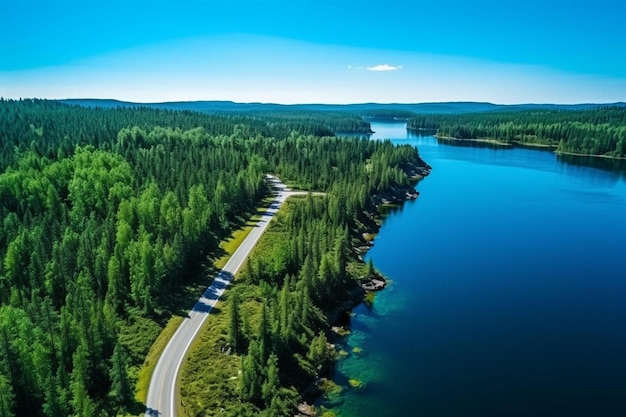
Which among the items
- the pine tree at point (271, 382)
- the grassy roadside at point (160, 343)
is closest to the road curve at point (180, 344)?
the grassy roadside at point (160, 343)

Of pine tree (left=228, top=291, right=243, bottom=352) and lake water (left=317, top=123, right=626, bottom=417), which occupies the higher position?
pine tree (left=228, top=291, right=243, bottom=352)

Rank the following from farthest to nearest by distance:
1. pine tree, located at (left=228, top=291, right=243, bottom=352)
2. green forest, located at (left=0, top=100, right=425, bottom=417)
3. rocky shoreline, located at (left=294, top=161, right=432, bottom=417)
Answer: pine tree, located at (left=228, top=291, right=243, bottom=352)
rocky shoreline, located at (left=294, top=161, right=432, bottom=417)
green forest, located at (left=0, top=100, right=425, bottom=417)

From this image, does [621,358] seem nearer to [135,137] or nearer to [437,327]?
[437,327]

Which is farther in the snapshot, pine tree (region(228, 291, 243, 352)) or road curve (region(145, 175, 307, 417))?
pine tree (region(228, 291, 243, 352))

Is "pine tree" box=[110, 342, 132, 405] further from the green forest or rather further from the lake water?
the lake water

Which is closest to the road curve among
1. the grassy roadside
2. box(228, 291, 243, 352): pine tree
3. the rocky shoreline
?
the grassy roadside

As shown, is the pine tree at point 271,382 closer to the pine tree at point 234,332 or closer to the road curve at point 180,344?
the pine tree at point 234,332

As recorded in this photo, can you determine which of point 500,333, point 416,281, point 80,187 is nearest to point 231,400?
point 500,333

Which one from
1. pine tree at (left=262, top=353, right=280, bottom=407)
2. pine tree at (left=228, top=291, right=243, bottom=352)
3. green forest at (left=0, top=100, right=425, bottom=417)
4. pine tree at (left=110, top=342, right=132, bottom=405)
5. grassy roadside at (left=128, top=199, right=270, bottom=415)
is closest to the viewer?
pine tree at (left=110, top=342, right=132, bottom=405)
